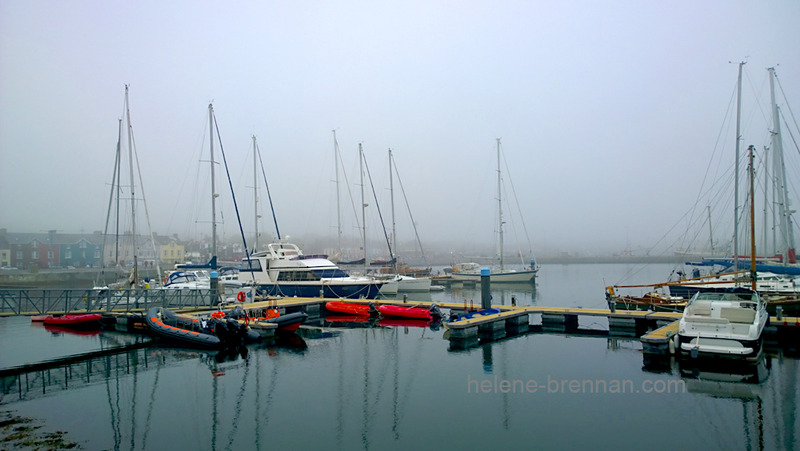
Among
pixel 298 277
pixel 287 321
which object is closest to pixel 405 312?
pixel 287 321

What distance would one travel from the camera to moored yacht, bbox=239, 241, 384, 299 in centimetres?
3669

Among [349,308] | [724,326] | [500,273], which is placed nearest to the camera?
[724,326]

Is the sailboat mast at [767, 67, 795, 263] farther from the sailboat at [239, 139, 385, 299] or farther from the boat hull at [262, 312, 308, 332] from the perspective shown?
the boat hull at [262, 312, 308, 332]

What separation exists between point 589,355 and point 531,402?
6.99 meters

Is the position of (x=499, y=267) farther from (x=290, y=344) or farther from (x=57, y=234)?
(x=57, y=234)

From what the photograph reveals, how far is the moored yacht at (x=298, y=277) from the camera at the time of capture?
36.7 meters

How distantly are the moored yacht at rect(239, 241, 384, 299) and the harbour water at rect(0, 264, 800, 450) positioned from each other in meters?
15.4

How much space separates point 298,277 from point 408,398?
82.4 feet

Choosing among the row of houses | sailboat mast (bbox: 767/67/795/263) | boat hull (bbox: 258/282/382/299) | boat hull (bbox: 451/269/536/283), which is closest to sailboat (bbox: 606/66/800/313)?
sailboat mast (bbox: 767/67/795/263)

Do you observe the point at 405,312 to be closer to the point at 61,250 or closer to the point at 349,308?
the point at 349,308

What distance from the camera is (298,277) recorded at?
37.8m

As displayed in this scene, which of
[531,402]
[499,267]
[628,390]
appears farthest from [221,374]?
[499,267]

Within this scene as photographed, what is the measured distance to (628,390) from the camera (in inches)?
575

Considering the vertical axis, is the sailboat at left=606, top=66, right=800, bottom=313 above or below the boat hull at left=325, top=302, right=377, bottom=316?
above
